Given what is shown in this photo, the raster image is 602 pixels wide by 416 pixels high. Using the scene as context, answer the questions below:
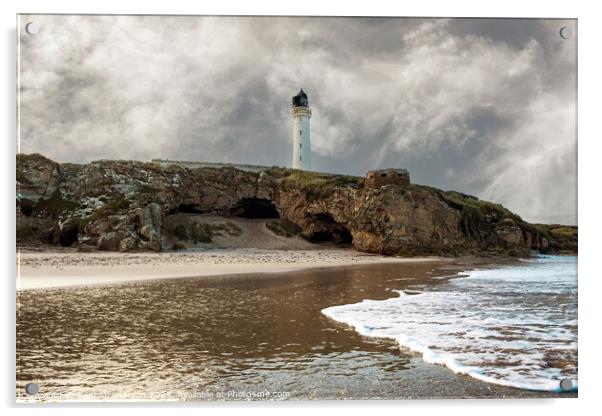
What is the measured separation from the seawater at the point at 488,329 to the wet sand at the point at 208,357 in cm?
17

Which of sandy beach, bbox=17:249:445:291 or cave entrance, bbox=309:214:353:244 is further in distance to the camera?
cave entrance, bbox=309:214:353:244

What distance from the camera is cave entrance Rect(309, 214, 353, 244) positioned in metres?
24.4

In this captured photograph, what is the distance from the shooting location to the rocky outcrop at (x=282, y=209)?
16.8m

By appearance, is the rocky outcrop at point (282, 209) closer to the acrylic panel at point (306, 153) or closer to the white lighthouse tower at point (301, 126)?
the acrylic panel at point (306, 153)

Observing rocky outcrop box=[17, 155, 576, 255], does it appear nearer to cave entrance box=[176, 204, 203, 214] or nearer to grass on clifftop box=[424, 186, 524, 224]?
cave entrance box=[176, 204, 203, 214]

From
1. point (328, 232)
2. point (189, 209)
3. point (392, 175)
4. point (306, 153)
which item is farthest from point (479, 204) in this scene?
point (189, 209)

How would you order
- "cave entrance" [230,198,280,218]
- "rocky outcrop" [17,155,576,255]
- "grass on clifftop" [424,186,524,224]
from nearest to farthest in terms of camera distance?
"grass on clifftop" [424,186,524,224] < "rocky outcrop" [17,155,576,255] < "cave entrance" [230,198,280,218]

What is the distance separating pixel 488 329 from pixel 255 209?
23035mm

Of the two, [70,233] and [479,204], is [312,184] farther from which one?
[479,204]

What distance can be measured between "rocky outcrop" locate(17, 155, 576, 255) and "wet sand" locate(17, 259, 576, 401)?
832cm

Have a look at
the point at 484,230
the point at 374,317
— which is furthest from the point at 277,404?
the point at 484,230

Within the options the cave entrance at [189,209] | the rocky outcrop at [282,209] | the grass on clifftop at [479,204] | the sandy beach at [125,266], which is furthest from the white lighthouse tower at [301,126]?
the cave entrance at [189,209]

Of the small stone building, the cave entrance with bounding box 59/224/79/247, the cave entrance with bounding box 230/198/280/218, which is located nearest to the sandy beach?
the cave entrance with bounding box 59/224/79/247

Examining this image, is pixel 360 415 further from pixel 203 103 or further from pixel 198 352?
pixel 203 103
